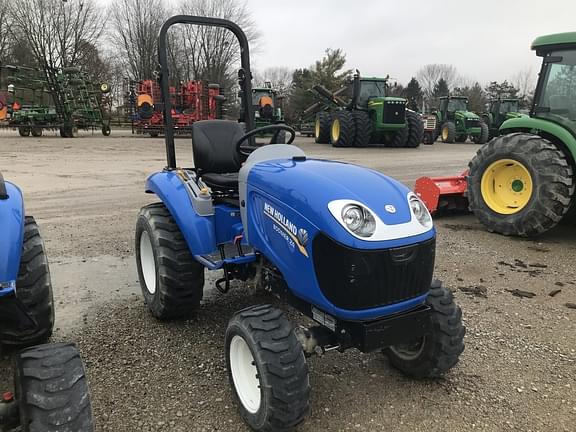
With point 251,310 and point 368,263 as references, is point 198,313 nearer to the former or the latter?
point 251,310

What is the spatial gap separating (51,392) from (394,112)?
1688 cm

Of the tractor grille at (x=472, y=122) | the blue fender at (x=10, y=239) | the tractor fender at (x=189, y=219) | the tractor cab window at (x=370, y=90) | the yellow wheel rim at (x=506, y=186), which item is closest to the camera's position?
the blue fender at (x=10, y=239)

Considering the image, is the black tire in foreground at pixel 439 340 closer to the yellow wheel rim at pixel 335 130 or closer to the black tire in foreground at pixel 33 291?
the black tire in foreground at pixel 33 291

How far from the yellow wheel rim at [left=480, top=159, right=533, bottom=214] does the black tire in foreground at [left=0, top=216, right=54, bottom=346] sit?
4.75 meters

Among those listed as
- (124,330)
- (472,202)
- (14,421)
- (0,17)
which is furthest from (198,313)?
(0,17)

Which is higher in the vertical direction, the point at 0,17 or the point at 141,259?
the point at 0,17

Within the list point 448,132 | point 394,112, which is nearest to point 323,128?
point 394,112

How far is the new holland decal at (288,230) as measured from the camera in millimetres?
2107

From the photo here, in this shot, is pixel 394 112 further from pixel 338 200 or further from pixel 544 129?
pixel 338 200

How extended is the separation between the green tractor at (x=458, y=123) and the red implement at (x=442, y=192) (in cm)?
1825

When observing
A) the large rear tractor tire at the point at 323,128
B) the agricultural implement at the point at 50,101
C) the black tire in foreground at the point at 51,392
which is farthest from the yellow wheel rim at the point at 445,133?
the black tire in foreground at the point at 51,392

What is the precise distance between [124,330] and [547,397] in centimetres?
252

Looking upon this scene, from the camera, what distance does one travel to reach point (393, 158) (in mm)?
14164

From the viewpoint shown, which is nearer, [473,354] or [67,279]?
[473,354]
